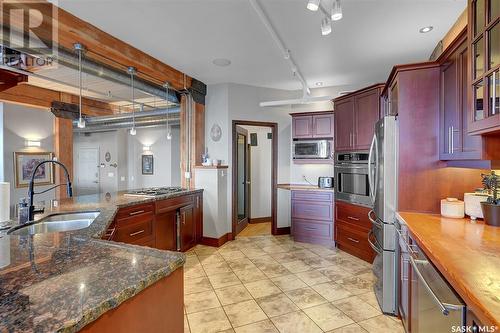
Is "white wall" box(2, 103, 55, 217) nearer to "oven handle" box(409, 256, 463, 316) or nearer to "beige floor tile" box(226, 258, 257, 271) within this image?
"beige floor tile" box(226, 258, 257, 271)

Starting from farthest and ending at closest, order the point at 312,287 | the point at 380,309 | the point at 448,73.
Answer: the point at 312,287 → the point at 380,309 → the point at 448,73

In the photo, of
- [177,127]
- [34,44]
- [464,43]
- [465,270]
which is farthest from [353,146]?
[177,127]

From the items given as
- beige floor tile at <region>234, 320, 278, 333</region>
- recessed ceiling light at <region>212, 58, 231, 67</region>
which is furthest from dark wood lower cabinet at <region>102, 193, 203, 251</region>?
recessed ceiling light at <region>212, 58, 231, 67</region>

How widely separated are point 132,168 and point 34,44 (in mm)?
5498

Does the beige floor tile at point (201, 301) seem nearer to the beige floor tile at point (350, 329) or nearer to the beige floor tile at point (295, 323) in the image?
the beige floor tile at point (295, 323)

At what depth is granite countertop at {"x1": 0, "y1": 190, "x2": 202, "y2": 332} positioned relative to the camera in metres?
0.68

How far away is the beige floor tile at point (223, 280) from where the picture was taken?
2.79 m

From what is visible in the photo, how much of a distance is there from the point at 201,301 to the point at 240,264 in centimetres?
98

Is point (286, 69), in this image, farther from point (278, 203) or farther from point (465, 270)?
point (465, 270)

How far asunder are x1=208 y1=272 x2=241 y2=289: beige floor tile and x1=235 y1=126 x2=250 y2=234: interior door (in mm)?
2019

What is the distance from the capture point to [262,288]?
271 cm

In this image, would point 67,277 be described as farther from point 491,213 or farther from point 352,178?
point 352,178

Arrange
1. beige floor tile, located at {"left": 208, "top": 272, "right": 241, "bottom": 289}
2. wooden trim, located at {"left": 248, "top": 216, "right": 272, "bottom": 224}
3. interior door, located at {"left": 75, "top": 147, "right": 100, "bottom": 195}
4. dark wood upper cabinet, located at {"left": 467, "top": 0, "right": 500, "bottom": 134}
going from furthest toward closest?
interior door, located at {"left": 75, "top": 147, "right": 100, "bottom": 195} < wooden trim, located at {"left": 248, "top": 216, "right": 272, "bottom": 224} < beige floor tile, located at {"left": 208, "top": 272, "right": 241, "bottom": 289} < dark wood upper cabinet, located at {"left": 467, "top": 0, "right": 500, "bottom": 134}

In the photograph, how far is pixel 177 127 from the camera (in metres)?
6.76
